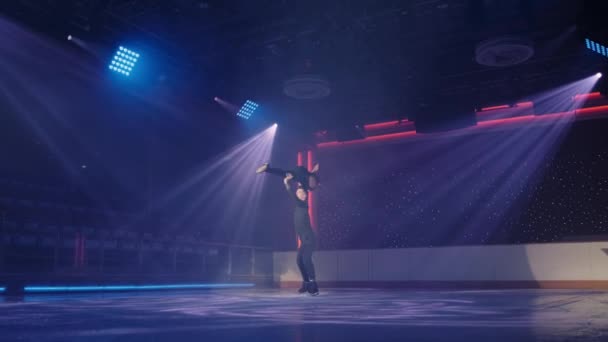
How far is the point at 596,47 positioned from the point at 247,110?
5781mm

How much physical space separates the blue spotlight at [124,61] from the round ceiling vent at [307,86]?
7.56 ft

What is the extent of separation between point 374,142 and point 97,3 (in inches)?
266

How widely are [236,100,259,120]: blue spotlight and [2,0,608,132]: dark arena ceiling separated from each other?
14 centimetres

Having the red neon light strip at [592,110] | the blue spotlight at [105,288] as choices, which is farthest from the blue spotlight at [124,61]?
the red neon light strip at [592,110]

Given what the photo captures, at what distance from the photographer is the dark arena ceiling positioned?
6395 mm

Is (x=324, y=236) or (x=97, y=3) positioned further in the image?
(x=324, y=236)

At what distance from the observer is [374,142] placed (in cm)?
1137

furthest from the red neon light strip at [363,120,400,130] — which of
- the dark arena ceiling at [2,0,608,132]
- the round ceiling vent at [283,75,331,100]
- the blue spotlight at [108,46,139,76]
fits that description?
the blue spotlight at [108,46,139,76]

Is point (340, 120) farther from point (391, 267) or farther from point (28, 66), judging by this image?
point (28, 66)

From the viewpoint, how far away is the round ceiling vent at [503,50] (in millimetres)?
6680

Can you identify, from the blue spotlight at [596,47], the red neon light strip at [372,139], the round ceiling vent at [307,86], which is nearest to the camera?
the blue spotlight at [596,47]

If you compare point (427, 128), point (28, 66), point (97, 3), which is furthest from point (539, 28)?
point (28, 66)

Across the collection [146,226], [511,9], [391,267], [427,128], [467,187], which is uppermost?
[511,9]

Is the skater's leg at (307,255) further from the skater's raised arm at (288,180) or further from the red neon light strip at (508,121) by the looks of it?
the red neon light strip at (508,121)
